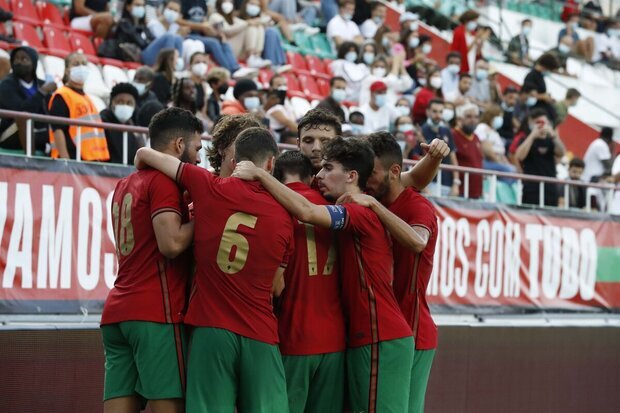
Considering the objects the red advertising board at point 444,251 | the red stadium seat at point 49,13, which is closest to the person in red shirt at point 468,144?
the red advertising board at point 444,251

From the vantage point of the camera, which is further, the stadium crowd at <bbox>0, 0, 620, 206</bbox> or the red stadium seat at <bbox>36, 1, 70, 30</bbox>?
the red stadium seat at <bbox>36, 1, 70, 30</bbox>

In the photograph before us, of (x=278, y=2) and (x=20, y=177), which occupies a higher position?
(x=278, y=2)

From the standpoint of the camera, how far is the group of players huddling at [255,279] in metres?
5.66

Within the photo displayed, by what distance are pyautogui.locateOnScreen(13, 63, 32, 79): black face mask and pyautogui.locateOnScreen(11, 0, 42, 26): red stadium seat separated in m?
4.56

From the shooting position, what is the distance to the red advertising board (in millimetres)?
7582

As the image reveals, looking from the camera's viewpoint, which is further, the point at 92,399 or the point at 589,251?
the point at 589,251

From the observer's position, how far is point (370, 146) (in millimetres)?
6230

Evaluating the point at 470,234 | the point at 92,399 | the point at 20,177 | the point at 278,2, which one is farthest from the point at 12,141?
the point at 278,2

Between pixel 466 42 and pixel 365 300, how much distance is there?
50.1 feet

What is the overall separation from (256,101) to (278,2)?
7.30 metres

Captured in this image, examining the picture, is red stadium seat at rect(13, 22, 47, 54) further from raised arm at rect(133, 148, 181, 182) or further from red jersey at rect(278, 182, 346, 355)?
red jersey at rect(278, 182, 346, 355)

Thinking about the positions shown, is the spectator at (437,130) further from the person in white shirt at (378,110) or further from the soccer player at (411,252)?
the soccer player at (411,252)

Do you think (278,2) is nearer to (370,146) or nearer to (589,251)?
(589,251)

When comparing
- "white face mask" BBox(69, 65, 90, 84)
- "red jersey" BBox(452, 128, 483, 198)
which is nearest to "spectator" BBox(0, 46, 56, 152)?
"white face mask" BBox(69, 65, 90, 84)
